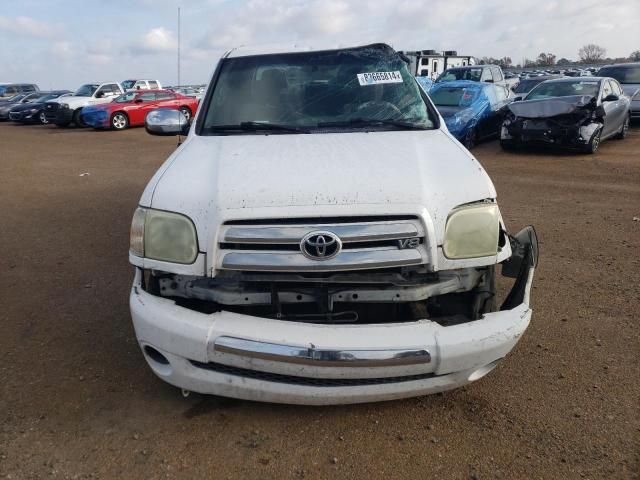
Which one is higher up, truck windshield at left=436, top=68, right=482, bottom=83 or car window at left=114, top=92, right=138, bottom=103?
truck windshield at left=436, top=68, right=482, bottom=83

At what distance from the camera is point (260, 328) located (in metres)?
2.24

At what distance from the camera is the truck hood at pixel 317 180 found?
235 cm

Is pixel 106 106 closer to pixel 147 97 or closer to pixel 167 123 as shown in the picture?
pixel 147 97

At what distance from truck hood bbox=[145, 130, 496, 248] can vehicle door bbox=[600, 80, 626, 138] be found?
9.15 metres

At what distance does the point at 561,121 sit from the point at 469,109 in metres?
2.04

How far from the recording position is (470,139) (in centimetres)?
1158

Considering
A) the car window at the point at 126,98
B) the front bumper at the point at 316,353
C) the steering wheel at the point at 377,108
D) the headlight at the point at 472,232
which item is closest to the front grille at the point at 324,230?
the headlight at the point at 472,232

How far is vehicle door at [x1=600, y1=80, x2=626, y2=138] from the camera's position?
34.2ft

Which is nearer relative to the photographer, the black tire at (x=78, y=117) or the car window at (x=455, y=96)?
the car window at (x=455, y=96)

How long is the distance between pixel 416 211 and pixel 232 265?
0.86 metres

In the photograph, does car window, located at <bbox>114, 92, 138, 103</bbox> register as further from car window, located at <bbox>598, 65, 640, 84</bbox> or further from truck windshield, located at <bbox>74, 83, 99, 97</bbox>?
car window, located at <bbox>598, 65, 640, 84</bbox>

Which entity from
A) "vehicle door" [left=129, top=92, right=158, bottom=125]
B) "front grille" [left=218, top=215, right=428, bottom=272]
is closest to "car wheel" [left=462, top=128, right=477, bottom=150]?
"front grille" [left=218, top=215, right=428, bottom=272]

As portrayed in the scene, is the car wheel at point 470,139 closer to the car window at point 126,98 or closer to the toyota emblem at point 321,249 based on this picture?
the toyota emblem at point 321,249

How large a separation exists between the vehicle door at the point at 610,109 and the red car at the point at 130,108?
13229 mm
